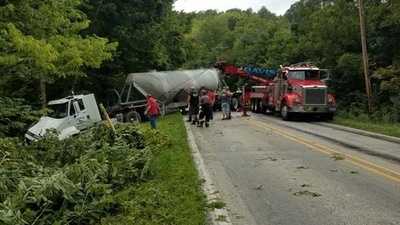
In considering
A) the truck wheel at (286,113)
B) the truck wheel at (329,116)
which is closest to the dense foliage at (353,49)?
the truck wheel at (329,116)

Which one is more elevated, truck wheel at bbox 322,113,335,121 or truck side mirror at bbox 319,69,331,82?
truck side mirror at bbox 319,69,331,82

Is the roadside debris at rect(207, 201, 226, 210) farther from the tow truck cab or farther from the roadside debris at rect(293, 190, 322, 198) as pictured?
the tow truck cab

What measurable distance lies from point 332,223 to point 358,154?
25.7 ft

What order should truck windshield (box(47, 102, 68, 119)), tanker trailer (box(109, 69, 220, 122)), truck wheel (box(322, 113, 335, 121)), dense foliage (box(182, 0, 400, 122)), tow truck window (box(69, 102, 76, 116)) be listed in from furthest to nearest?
tanker trailer (box(109, 69, 220, 122))
dense foliage (box(182, 0, 400, 122))
truck wheel (box(322, 113, 335, 121))
tow truck window (box(69, 102, 76, 116))
truck windshield (box(47, 102, 68, 119))

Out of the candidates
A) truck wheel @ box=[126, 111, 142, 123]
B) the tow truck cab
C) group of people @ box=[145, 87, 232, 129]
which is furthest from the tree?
the tow truck cab

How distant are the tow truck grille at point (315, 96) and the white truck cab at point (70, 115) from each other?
10.2 m

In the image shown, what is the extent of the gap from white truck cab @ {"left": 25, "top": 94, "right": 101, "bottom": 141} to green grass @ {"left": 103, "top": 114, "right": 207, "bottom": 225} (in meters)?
13.3

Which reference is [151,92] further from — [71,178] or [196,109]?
[71,178]

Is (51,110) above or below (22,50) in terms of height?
below

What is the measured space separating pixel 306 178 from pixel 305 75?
20.8 metres

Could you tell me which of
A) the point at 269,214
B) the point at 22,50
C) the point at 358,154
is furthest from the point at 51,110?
the point at 269,214

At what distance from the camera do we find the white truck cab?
26.4 m

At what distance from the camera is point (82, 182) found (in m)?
10.5

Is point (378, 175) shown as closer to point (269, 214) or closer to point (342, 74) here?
point (269, 214)
